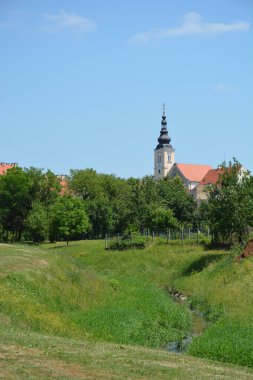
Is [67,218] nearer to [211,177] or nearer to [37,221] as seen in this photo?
[37,221]

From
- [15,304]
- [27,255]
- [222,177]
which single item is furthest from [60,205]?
[15,304]

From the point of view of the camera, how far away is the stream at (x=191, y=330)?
982 inches

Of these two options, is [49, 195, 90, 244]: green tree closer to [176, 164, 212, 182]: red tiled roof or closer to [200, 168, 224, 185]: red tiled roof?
[200, 168, 224, 185]: red tiled roof

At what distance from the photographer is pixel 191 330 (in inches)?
1150

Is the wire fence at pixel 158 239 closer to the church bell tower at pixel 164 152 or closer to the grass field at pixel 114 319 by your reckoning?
the grass field at pixel 114 319

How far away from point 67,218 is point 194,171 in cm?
7805

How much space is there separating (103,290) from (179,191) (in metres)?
63.5

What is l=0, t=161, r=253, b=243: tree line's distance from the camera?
79188 millimetres

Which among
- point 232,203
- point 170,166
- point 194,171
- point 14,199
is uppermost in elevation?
point 170,166

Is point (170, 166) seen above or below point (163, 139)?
below

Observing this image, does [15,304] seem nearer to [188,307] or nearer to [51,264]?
[51,264]

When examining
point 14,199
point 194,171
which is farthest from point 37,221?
point 194,171

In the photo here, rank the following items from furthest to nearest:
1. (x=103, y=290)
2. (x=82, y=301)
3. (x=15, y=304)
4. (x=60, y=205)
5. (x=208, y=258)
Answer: (x=60, y=205) → (x=208, y=258) → (x=103, y=290) → (x=82, y=301) → (x=15, y=304)

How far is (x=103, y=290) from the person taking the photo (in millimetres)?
35688
